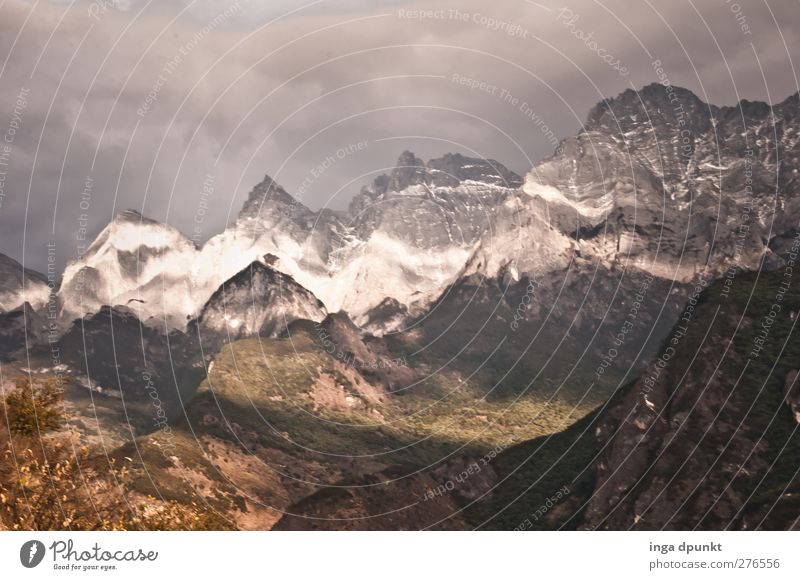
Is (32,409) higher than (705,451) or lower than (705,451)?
higher

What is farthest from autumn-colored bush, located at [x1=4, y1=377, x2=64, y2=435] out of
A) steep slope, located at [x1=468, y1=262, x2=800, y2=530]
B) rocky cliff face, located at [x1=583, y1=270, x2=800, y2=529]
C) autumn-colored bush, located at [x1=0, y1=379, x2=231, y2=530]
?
steep slope, located at [x1=468, y1=262, x2=800, y2=530]

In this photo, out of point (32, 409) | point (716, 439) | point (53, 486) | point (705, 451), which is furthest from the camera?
point (716, 439)

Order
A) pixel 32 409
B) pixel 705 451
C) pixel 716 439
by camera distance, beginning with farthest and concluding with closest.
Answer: pixel 716 439
pixel 705 451
pixel 32 409

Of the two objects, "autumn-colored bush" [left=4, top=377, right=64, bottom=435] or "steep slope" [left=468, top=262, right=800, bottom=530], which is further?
"steep slope" [left=468, top=262, right=800, bottom=530]

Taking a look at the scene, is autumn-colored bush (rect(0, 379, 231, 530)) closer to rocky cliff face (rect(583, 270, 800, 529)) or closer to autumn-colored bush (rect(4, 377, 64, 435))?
autumn-colored bush (rect(4, 377, 64, 435))

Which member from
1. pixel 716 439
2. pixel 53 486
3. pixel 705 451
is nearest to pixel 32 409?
pixel 53 486

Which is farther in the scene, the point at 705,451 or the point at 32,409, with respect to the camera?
the point at 705,451

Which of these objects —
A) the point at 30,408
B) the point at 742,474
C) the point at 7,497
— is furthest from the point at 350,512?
the point at 7,497

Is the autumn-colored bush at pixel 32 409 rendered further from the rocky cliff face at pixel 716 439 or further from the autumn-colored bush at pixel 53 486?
the rocky cliff face at pixel 716 439

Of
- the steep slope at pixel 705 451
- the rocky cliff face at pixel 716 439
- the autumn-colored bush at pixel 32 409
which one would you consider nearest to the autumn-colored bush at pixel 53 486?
the autumn-colored bush at pixel 32 409

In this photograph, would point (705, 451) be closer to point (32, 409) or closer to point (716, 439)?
point (716, 439)
